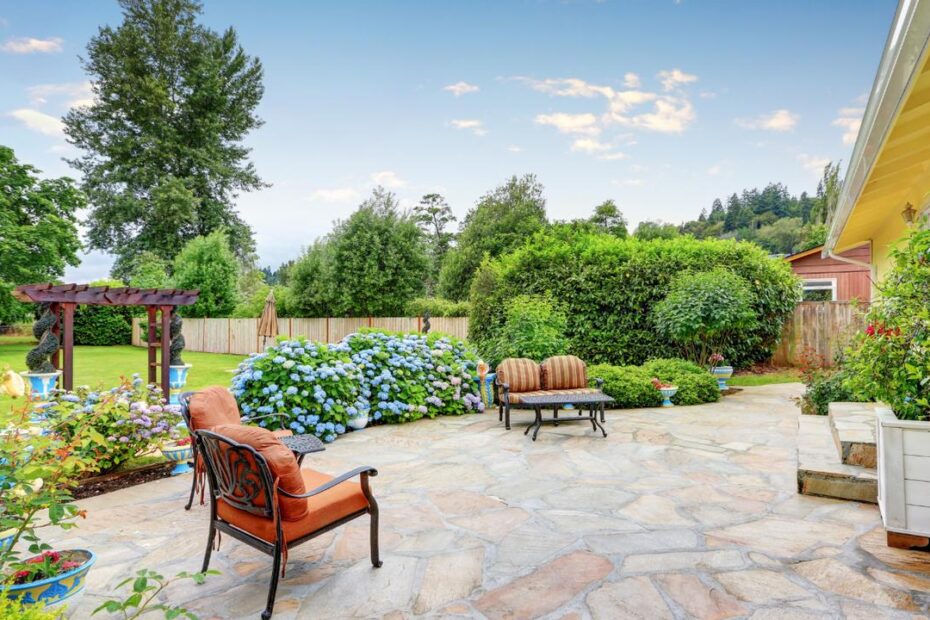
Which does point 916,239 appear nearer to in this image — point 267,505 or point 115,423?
point 267,505

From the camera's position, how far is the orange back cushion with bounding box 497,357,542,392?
664 cm

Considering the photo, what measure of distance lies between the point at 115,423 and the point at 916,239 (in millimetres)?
5805

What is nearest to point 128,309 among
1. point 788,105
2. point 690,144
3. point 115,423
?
point 115,423

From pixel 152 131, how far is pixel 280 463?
1108 inches

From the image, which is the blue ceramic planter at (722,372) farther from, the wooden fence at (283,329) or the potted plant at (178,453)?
the potted plant at (178,453)

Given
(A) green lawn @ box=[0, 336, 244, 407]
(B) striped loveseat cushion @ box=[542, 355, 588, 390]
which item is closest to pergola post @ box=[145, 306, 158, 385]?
(A) green lawn @ box=[0, 336, 244, 407]

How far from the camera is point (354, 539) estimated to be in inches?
124

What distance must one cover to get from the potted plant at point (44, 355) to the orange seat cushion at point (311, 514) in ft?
15.1

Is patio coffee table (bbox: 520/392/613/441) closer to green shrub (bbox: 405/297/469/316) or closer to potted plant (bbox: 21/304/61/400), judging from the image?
potted plant (bbox: 21/304/61/400)

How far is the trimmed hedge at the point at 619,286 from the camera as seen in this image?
10445mm

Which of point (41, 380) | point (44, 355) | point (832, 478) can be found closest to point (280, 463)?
point (832, 478)

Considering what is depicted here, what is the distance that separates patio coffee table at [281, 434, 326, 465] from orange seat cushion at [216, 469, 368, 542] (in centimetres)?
72

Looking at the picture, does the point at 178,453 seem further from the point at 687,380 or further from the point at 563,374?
the point at 687,380

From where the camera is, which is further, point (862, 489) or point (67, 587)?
point (862, 489)
